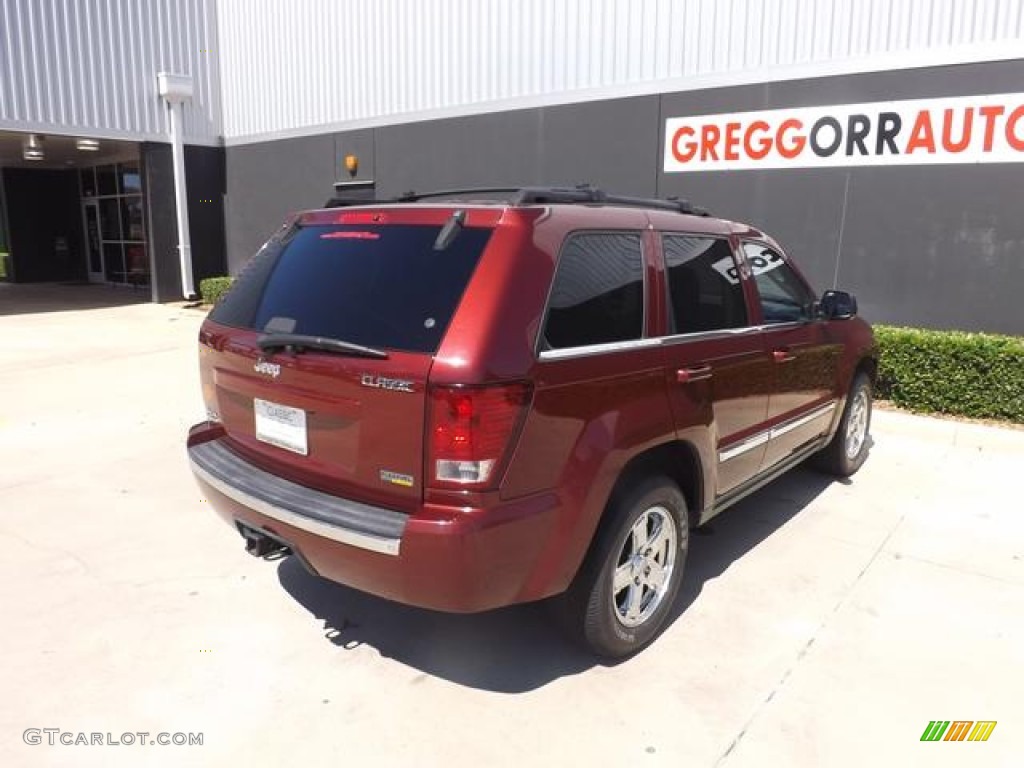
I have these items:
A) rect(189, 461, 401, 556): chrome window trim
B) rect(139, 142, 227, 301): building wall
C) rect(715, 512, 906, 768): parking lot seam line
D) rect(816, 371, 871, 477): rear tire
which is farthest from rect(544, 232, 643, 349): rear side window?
rect(139, 142, 227, 301): building wall

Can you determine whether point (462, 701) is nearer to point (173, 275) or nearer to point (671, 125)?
point (671, 125)

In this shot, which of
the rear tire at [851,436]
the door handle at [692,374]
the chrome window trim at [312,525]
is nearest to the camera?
the chrome window trim at [312,525]

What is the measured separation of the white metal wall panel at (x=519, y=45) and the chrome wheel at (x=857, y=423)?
4.09 meters

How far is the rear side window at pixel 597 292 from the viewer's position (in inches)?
112

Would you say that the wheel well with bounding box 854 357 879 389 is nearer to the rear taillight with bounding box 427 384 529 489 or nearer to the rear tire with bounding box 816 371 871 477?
the rear tire with bounding box 816 371 871 477

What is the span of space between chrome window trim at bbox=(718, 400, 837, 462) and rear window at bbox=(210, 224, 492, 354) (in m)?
1.68

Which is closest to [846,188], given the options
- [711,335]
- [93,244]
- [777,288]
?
[777,288]

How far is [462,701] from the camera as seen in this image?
9.73 ft

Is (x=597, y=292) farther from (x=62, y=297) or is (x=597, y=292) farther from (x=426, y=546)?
(x=62, y=297)

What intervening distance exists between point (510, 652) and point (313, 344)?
1549mm

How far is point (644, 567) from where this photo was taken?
11.0ft

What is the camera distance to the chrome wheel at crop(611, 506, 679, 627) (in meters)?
3.22

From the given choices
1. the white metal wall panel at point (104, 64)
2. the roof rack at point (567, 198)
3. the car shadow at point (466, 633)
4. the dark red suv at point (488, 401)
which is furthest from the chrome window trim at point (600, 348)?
the white metal wall panel at point (104, 64)

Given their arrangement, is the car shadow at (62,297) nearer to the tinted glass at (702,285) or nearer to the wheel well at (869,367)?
the wheel well at (869,367)
